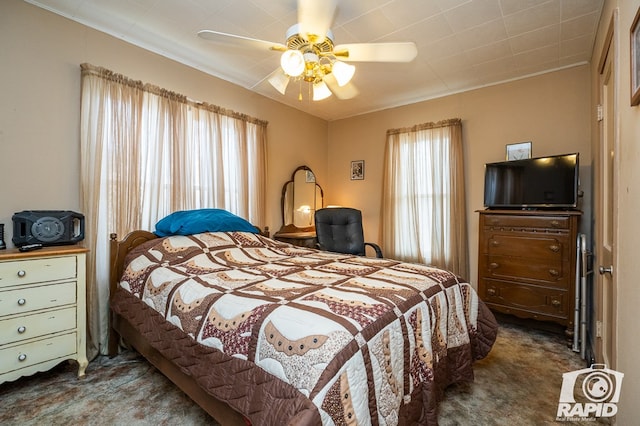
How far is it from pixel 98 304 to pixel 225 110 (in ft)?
7.11

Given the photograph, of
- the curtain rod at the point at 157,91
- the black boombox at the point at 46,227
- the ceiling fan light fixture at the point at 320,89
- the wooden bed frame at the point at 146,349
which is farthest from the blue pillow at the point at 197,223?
the ceiling fan light fixture at the point at 320,89

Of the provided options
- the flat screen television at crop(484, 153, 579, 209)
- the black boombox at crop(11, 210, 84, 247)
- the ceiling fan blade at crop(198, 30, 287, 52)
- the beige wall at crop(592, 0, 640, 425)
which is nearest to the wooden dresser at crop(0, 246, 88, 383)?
the black boombox at crop(11, 210, 84, 247)

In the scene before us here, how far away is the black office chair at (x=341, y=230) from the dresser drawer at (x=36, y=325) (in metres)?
2.29

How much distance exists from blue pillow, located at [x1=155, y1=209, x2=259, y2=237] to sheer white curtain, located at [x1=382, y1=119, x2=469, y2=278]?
2.15m

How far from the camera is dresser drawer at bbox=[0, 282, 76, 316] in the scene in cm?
173

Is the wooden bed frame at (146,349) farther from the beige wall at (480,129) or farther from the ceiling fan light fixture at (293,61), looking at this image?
the beige wall at (480,129)

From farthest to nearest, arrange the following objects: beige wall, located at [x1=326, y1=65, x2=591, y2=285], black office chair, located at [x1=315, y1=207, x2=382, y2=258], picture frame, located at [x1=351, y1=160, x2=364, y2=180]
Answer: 1. picture frame, located at [x1=351, y1=160, x2=364, y2=180]
2. black office chair, located at [x1=315, y1=207, x2=382, y2=258]
3. beige wall, located at [x1=326, y1=65, x2=591, y2=285]

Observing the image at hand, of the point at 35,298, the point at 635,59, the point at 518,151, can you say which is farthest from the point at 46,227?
the point at 518,151

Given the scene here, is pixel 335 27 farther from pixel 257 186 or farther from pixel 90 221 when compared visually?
pixel 90 221

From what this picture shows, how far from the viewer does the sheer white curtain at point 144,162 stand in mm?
2295

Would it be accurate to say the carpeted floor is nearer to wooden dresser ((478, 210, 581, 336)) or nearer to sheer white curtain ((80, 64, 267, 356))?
sheer white curtain ((80, 64, 267, 356))

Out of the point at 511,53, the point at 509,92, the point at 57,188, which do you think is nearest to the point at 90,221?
Result: the point at 57,188

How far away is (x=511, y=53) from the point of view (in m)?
2.77

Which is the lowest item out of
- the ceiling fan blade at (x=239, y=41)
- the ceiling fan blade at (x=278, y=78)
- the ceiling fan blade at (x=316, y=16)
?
the ceiling fan blade at (x=278, y=78)
